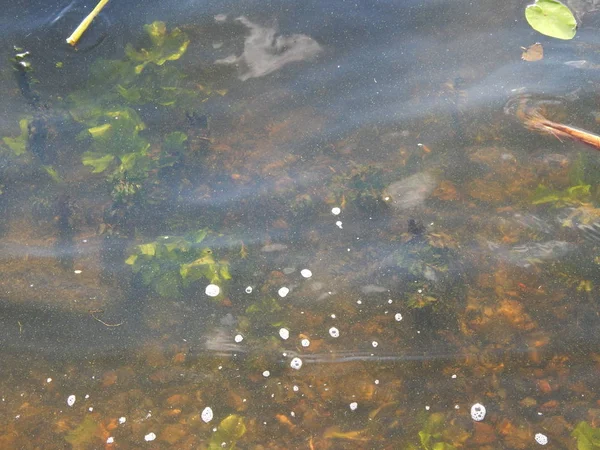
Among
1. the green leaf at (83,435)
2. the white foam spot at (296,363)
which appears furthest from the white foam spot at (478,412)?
the green leaf at (83,435)

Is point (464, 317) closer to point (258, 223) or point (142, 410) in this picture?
point (258, 223)

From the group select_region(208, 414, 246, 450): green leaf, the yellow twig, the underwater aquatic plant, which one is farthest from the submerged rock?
the yellow twig

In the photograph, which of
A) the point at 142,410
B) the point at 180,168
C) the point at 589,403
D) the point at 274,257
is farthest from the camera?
the point at 180,168

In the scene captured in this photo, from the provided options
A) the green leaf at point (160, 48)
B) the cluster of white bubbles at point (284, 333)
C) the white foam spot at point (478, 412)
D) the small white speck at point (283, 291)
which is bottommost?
the white foam spot at point (478, 412)

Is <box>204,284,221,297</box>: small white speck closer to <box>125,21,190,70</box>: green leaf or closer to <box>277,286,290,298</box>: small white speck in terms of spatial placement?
<box>277,286,290,298</box>: small white speck

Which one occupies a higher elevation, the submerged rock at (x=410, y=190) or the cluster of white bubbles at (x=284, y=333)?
the submerged rock at (x=410, y=190)

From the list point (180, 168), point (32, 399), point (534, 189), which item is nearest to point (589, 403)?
point (534, 189)

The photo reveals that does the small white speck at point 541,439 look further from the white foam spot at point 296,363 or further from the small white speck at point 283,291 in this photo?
the small white speck at point 283,291

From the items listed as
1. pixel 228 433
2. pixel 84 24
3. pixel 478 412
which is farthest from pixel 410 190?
pixel 84 24
